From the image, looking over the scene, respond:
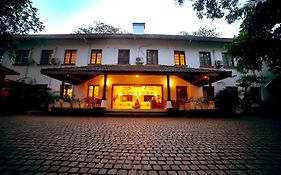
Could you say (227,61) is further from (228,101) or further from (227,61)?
(228,101)

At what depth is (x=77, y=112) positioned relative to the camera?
904 centimetres

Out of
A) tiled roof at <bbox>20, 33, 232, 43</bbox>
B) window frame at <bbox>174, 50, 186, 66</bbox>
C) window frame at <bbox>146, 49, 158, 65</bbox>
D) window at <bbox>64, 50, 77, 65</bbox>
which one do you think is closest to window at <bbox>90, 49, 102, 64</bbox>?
tiled roof at <bbox>20, 33, 232, 43</bbox>

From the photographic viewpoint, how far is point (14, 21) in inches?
371

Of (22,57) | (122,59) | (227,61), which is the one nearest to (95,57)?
(122,59)

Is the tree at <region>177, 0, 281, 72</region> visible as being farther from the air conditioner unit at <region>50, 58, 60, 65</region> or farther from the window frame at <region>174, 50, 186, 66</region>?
the air conditioner unit at <region>50, 58, 60, 65</region>

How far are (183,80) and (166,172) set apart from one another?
470 inches

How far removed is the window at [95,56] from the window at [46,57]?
415 cm

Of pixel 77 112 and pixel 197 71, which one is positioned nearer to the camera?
pixel 77 112

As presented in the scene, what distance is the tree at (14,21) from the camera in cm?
852

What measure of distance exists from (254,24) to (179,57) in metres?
7.87

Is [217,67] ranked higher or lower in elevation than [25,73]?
higher

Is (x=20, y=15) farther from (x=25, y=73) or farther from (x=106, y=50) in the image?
(x=106, y=50)

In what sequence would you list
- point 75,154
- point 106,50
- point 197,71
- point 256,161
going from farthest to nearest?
point 106,50 < point 197,71 < point 75,154 < point 256,161

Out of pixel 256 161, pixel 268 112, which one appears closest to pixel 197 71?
pixel 268 112
